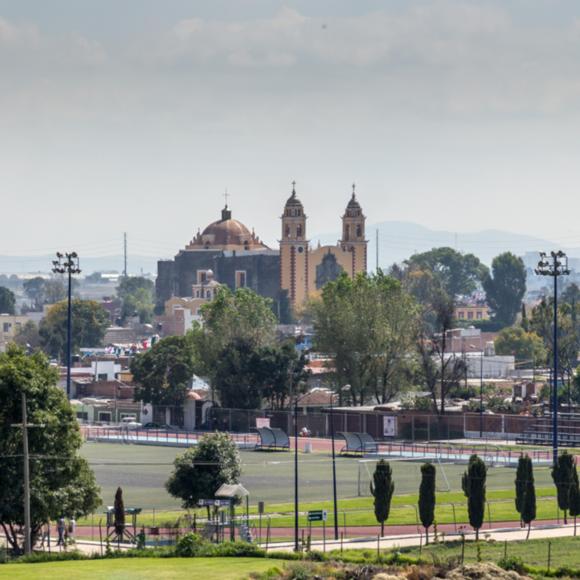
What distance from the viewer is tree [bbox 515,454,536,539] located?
64500 mm

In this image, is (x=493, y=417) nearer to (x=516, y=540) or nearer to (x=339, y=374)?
(x=339, y=374)

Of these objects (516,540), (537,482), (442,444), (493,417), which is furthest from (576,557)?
(493,417)

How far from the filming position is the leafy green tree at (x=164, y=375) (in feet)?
420

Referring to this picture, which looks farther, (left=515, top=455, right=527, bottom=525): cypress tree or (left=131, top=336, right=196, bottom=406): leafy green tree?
(left=131, top=336, right=196, bottom=406): leafy green tree

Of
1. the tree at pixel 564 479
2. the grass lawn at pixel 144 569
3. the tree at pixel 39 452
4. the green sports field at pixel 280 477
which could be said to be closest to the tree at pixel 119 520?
the tree at pixel 39 452

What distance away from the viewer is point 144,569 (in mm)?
51531

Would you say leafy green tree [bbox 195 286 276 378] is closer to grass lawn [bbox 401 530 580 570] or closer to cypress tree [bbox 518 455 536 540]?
cypress tree [bbox 518 455 536 540]

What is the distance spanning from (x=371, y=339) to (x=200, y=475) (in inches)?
2265

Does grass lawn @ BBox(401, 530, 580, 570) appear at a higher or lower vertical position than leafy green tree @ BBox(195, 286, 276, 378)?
lower

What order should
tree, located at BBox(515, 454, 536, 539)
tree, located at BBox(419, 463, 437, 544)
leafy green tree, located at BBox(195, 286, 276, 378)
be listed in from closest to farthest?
tree, located at BBox(419, 463, 437, 544), tree, located at BBox(515, 454, 536, 539), leafy green tree, located at BBox(195, 286, 276, 378)

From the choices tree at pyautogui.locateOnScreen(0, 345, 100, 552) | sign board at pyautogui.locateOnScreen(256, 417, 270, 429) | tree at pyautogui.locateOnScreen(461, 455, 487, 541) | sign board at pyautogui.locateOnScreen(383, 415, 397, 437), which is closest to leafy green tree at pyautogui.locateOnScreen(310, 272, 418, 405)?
sign board at pyautogui.locateOnScreen(256, 417, 270, 429)

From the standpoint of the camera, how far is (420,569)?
164ft

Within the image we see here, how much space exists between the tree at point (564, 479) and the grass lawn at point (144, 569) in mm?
15754

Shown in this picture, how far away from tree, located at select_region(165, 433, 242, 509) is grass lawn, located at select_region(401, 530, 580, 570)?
10688 mm
